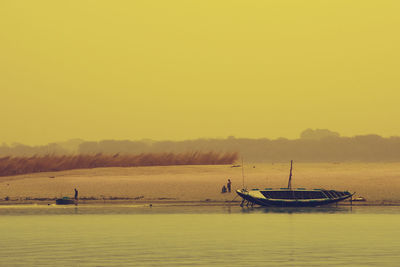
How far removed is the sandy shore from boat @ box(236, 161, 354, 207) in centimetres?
464

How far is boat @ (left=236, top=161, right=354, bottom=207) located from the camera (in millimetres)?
81938

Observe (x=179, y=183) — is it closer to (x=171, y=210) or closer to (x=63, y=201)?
(x=63, y=201)

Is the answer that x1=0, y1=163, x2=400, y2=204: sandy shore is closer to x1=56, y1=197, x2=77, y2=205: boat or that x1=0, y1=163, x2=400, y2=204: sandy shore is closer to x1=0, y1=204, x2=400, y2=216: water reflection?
x1=56, y1=197, x2=77, y2=205: boat

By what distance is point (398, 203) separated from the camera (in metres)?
83.4

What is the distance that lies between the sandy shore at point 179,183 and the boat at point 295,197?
4637mm

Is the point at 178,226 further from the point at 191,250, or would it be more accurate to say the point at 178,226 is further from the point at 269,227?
the point at 191,250

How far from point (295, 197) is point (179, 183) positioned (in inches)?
754

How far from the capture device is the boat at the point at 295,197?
81.9 m

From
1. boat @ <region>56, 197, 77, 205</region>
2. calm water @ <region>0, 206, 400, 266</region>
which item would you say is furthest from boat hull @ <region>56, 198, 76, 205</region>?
calm water @ <region>0, 206, 400, 266</region>

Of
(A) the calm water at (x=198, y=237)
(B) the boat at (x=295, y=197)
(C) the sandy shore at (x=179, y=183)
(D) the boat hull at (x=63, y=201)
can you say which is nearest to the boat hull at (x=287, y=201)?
(B) the boat at (x=295, y=197)

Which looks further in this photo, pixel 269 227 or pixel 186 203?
pixel 186 203

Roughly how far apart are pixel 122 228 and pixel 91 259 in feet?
57.4

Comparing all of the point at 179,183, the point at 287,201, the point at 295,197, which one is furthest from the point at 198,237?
the point at 179,183

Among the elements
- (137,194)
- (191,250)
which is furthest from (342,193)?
(191,250)
